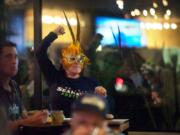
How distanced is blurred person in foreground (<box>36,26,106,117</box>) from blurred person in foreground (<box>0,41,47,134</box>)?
585mm

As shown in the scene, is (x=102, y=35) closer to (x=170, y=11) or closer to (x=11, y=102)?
(x=170, y=11)

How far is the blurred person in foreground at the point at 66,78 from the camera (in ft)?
14.8

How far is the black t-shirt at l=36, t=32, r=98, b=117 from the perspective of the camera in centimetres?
451

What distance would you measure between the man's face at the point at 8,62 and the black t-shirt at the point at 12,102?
10 centimetres

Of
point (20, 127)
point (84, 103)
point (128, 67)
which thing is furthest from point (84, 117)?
point (128, 67)

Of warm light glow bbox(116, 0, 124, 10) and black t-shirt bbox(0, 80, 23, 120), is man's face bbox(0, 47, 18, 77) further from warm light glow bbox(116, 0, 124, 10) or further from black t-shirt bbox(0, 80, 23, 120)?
warm light glow bbox(116, 0, 124, 10)

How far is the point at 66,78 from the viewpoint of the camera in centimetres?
471

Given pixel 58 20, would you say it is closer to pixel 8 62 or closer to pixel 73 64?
pixel 73 64

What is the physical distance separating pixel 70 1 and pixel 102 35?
64 cm

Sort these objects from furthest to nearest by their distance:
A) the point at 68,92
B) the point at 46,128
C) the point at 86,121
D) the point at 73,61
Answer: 1. the point at 73,61
2. the point at 68,92
3. the point at 46,128
4. the point at 86,121

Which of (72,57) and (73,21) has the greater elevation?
(73,21)

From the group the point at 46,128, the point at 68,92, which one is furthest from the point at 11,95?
the point at 68,92

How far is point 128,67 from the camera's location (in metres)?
6.15

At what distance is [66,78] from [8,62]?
0.81 metres
